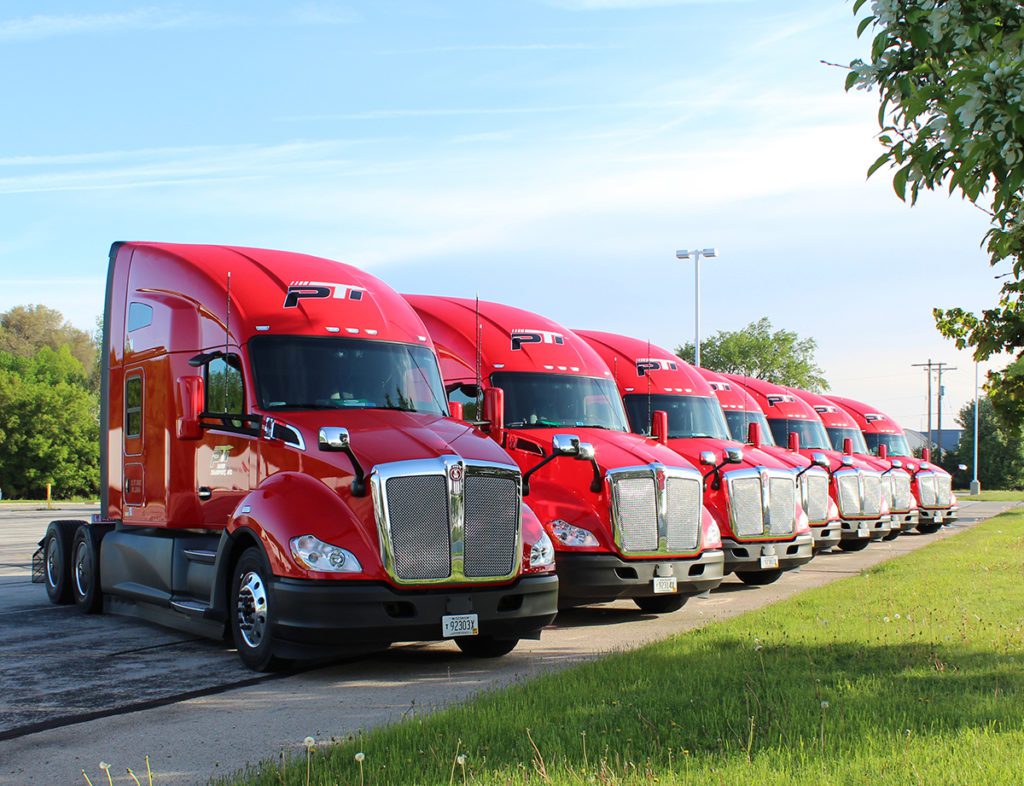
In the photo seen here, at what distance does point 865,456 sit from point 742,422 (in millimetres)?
8045

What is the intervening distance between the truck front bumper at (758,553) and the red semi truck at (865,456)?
10.8 meters

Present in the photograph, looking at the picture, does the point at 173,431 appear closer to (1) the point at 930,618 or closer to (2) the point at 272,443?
(2) the point at 272,443

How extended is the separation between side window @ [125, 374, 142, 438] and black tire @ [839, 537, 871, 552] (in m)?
16.9

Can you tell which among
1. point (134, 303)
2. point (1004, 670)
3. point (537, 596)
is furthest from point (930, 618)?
point (134, 303)

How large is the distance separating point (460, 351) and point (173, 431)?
12.2 feet

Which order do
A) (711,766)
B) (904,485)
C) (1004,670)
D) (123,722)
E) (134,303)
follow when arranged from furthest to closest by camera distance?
(904,485), (134,303), (1004,670), (123,722), (711,766)

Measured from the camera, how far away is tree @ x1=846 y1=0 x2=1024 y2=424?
461 centimetres

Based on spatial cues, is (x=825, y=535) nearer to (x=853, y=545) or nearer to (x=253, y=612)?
(x=853, y=545)

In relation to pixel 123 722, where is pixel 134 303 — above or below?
above

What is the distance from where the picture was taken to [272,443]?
965 centimetres

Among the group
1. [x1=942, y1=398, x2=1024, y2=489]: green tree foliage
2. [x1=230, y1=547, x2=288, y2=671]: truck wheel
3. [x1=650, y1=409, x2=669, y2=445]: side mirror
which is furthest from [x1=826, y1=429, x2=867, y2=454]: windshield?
[x1=942, y1=398, x2=1024, y2=489]: green tree foliage

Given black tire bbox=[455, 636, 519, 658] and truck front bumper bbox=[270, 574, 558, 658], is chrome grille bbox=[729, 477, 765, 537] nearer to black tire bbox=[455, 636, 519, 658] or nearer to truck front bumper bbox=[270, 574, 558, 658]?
black tire bbox=[455, 636, 519, 658]

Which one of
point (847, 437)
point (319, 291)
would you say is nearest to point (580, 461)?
point (319, 291)

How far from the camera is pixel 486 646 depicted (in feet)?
32.8
